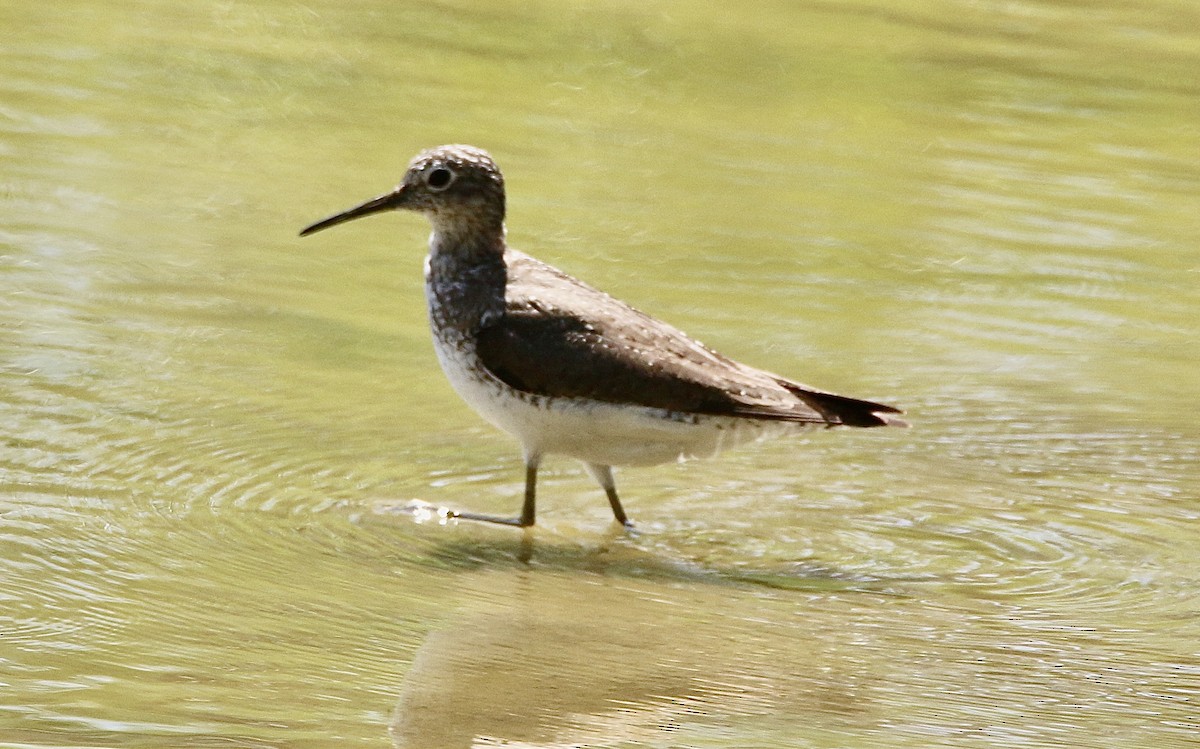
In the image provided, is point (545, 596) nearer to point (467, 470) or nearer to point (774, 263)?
point (467, 470)

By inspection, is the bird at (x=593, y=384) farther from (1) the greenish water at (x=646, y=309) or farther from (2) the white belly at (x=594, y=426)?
(1) the greenish water at (x=646, y=309)

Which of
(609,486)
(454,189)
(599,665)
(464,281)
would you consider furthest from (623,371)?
(599,665)

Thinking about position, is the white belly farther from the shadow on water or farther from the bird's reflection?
the bird's reflection

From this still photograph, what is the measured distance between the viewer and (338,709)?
17.8 feet

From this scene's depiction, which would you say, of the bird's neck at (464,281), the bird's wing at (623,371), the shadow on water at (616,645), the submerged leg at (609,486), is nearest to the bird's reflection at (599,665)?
the shadow on water at (616,645)

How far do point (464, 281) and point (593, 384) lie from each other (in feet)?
2.29

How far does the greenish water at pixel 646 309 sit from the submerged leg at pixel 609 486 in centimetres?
12

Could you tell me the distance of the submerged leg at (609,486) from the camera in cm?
748

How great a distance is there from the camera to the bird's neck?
7.37 metres

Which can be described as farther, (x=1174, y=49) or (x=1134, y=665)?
(x=1174, y=49)

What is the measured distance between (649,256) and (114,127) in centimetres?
346

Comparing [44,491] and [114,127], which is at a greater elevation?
[114,127]

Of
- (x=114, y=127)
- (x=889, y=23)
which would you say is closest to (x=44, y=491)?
(x=114, y=127)

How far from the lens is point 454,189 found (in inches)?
302
